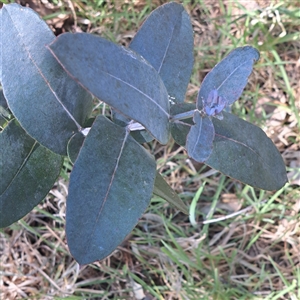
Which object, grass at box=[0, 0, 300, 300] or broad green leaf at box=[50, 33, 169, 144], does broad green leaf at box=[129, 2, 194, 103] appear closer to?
broad green leaf at box=[50, 33, 169, 144]

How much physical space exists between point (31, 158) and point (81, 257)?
0.31 m

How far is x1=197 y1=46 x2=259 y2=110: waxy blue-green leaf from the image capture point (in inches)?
33.9

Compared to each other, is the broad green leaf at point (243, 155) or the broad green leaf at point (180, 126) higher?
the broad green leaf at point (180, 126)

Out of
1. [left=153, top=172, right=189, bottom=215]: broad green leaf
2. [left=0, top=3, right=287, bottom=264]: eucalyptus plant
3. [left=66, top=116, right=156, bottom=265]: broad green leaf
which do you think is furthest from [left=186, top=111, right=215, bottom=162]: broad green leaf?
[left=153, top=172, right=189, bottom=215]: broad green leaf

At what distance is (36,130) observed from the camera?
2.88 feet

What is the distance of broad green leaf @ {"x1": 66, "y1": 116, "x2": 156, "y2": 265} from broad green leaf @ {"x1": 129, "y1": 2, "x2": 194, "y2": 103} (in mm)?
234

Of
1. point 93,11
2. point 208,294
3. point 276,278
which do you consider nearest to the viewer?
point 208,294

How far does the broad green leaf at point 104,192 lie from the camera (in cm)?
77

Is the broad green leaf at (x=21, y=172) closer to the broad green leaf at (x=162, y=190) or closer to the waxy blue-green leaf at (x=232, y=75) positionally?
the broad green leaf at (x=162, y=190)

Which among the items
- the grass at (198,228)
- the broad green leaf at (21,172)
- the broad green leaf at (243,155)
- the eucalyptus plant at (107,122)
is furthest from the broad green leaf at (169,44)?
the grass at (198,228)

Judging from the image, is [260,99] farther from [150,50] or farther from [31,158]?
[31,158]

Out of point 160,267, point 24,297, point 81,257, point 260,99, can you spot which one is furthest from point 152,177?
point 260,99

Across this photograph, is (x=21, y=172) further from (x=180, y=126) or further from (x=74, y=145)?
(x=180, y=126)

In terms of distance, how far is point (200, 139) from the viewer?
2.62ft
